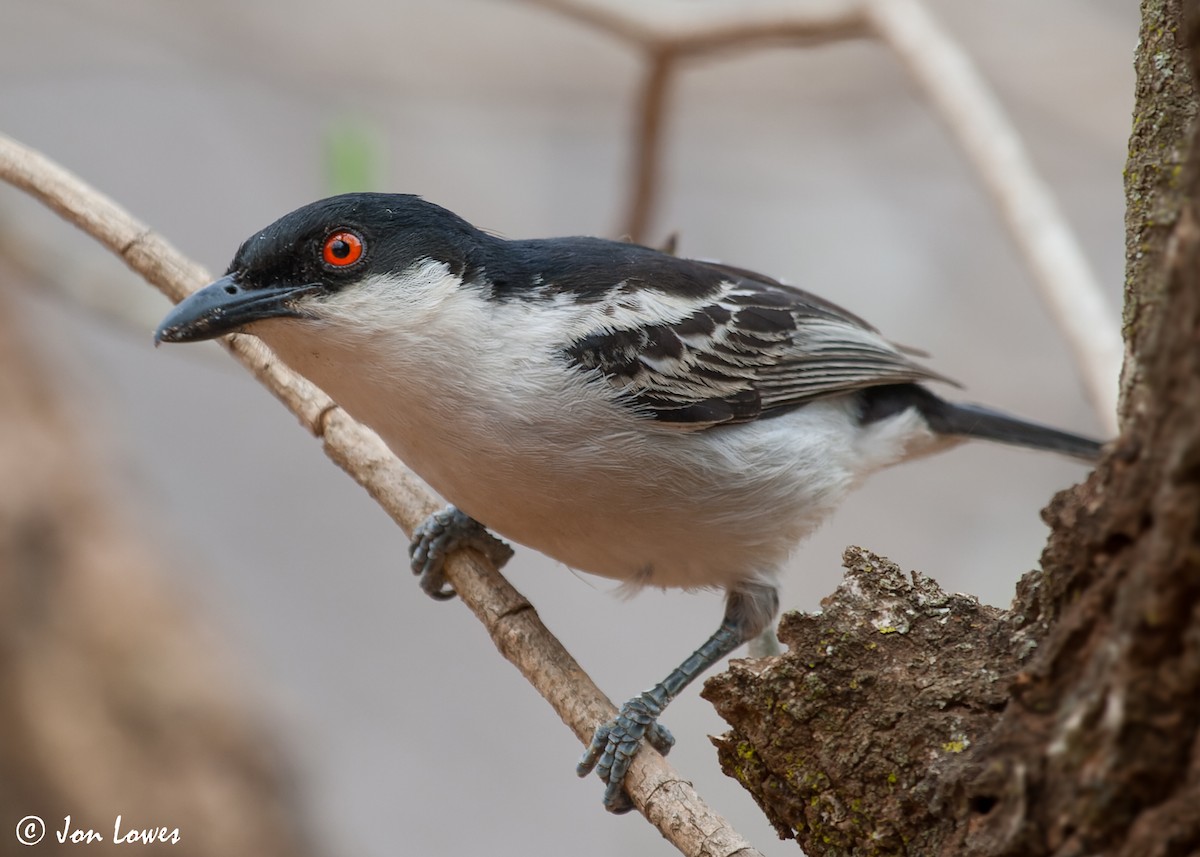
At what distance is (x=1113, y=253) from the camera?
8594mm

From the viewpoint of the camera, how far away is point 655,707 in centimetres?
347

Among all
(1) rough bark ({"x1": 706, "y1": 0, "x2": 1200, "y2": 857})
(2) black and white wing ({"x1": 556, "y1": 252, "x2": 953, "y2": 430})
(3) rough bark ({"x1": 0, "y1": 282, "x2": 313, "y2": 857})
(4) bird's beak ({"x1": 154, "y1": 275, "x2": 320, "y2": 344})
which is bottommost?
(1) rough bark ({"x1": 706, "y1": 0, "x2": 1200, "y2": 857})

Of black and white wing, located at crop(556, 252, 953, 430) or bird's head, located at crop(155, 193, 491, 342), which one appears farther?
black and white wing, located at crop(556, 252, 953, 430)

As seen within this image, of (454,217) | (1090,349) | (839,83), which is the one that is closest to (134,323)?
(454,217)

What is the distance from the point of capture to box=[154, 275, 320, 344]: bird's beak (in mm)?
3268

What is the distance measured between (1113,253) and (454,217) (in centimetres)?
646

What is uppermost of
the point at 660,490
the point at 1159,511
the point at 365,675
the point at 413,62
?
the point at 413,62

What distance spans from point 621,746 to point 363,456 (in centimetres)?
124

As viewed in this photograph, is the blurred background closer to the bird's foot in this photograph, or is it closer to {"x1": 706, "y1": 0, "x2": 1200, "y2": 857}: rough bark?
the bird's foot

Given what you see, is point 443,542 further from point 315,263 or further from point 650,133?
point 650,133

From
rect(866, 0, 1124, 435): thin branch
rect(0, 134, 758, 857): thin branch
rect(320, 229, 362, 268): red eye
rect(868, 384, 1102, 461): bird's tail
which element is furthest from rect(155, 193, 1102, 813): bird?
rect(866, 0, 1124, 435): thin branch

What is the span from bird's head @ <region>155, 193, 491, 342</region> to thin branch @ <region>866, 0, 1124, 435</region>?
2.16 meters

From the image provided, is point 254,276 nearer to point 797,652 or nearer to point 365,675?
point 797,652

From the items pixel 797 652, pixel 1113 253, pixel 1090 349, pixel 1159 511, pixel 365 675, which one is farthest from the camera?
pixel 365 675
